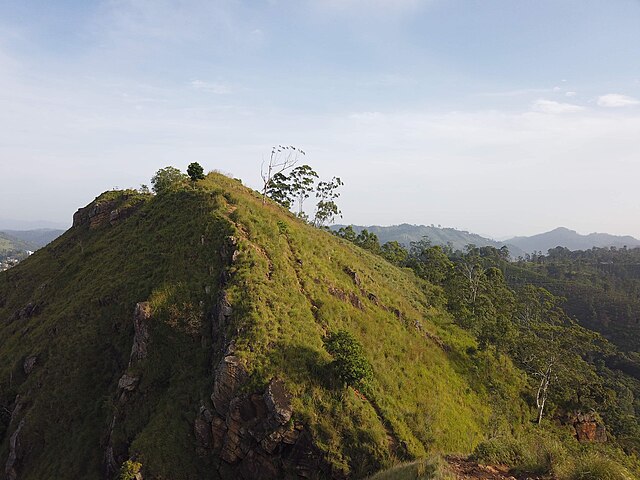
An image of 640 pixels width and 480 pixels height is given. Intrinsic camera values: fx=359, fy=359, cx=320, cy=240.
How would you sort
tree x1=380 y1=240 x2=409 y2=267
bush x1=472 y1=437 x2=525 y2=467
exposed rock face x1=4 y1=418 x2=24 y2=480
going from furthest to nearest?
tree x1=380 y1=240 x2=409 y2=267, exposed rock face x1=4 y1=418 x2=24 y2=480, bush x1=472 y1=437 x2=525 y2=467

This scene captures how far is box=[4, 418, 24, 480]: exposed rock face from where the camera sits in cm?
2061

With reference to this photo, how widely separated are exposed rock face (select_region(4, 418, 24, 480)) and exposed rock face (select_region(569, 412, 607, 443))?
38.1 meters

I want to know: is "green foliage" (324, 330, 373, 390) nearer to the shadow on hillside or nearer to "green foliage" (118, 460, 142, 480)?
the shadow on hillside

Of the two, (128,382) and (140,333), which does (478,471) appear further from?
(140,333)

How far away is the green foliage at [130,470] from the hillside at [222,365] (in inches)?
16.7

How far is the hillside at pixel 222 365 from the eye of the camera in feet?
55.5

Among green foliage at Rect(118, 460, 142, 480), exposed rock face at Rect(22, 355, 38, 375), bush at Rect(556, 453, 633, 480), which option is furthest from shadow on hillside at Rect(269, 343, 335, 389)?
exposed rock face at Rect(22, 355, 38, 375)

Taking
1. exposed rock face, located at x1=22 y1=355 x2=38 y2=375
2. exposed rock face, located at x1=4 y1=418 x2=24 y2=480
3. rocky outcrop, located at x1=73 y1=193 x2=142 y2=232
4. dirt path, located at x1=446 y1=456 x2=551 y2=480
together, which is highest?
rocky outcrop, located at x1=73 y1=193 x2=142 y2=232

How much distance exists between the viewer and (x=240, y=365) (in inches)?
704

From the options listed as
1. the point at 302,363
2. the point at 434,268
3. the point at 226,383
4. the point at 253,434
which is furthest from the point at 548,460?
Result: the point at 434,268

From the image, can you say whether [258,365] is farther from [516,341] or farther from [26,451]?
[516,341]

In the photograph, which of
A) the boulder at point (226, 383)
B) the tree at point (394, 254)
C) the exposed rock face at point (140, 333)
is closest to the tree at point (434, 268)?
the tree at point (394, 254)

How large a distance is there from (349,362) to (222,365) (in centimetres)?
645

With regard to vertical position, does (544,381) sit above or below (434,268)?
below
